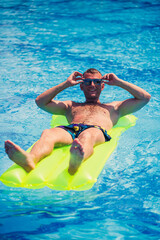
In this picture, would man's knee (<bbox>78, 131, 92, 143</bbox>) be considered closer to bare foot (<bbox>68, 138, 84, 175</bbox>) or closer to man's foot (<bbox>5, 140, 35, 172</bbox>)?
bare foot (<bbox>68, 138, 84, 175</bbox>)

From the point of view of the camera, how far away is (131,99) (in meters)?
4.06

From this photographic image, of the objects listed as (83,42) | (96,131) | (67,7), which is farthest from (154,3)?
(96,131)

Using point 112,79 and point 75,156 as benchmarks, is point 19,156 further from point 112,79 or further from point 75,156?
point 112,79

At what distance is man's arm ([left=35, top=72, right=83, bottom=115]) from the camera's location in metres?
3.88

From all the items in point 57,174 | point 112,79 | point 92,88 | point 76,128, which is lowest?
point 57,174

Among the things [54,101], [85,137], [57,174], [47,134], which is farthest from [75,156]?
[54,101]

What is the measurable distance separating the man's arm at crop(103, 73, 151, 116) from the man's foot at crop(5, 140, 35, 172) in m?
1.44

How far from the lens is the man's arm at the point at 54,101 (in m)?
3.88

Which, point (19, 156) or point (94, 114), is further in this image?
point (94, 114)

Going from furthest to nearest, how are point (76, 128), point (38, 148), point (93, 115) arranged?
1. point (93, 115)
2. point (76, 128)
3. point (38, 148)

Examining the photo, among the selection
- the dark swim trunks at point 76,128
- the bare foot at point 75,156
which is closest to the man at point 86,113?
the dark swim trunks at point 76,128

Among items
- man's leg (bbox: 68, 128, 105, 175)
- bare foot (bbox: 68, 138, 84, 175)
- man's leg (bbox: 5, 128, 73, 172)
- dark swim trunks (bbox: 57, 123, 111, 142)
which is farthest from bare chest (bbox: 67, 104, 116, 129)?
bare foot (bbox: 68, 138, 84, 175)

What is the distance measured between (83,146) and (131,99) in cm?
111

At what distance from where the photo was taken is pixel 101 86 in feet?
13.7
